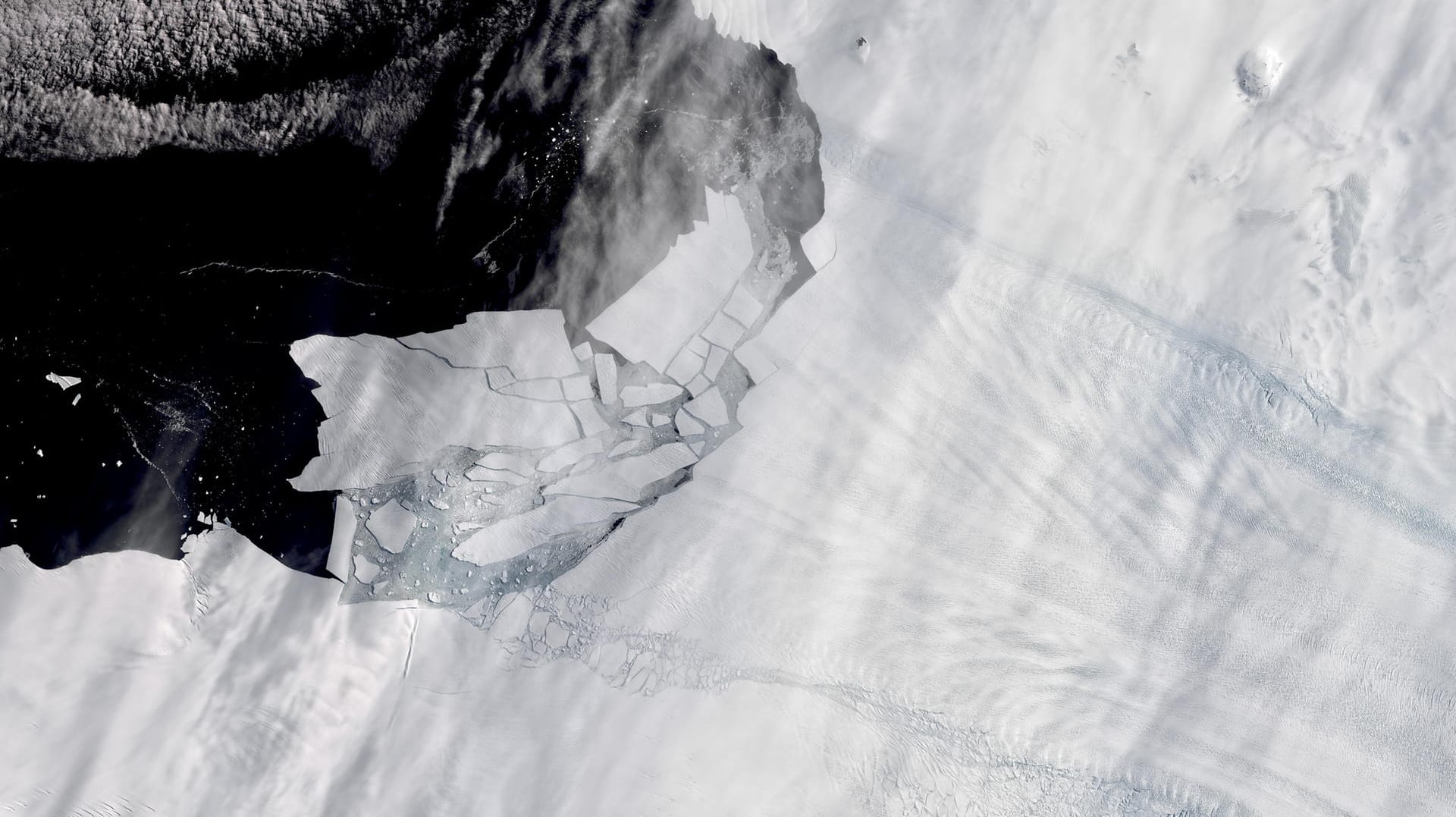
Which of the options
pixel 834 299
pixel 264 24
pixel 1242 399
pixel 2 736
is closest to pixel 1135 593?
pixel 1242 399

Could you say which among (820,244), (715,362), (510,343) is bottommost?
(510,343)

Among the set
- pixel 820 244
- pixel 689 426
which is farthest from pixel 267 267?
pixel 820 244

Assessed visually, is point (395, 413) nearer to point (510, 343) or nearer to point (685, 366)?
point (510, 343)

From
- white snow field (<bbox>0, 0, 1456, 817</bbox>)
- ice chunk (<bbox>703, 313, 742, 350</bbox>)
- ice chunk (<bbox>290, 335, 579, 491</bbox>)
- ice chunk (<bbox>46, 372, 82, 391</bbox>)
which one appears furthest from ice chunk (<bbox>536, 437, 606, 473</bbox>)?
ice chunk (<bbox>46, 372, 82, 391</bbox>)

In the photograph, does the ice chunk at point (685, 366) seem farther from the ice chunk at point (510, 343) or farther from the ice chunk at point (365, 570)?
the ice chunk at point (365, 570)

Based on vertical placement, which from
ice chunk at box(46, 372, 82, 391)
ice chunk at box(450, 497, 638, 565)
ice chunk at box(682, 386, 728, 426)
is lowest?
ice chunk at box(46, 372, 82, 391)

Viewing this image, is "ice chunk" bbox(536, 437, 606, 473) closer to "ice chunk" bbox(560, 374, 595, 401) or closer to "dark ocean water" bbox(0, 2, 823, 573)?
"ice chunk" bbox(560, 374, 595, 401)
